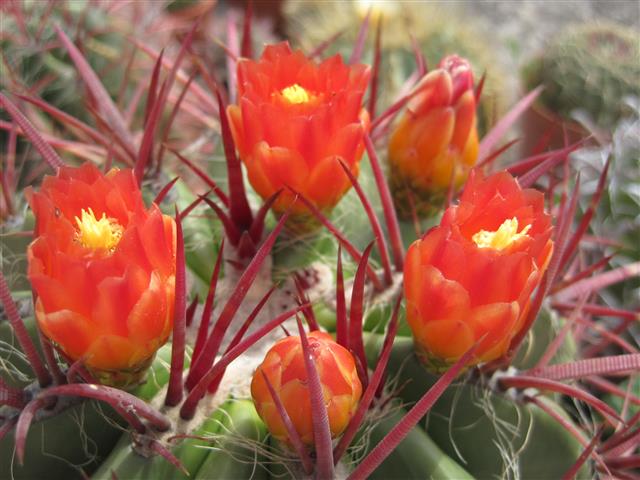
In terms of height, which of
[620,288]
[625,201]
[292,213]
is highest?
[292,213]

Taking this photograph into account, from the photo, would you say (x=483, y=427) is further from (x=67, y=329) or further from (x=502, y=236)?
(x=67, y=329)

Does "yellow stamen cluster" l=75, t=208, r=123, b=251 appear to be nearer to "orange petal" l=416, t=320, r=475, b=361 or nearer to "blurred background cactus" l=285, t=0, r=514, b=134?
"orange petal" l=416, t=320, r=475, b=361

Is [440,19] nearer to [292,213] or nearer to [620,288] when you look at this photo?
[620,288]

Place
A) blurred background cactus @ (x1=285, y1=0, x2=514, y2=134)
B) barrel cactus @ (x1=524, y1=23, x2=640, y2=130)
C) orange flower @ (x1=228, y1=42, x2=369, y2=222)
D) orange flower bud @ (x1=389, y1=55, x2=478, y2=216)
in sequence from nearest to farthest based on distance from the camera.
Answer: orange flower @ (x1=228, y1=42, x2=369, y2=222) < orange flower bud @ (x1=389, y1=55, x2=478, y2=216) < blurred background cactus @ (x1=285, y1=0, x2=514, y2=134) < barrel cactus @ (x1=524, y1=23, x2=640, y2=130)

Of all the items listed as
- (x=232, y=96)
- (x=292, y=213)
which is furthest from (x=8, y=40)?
(x=292, y=213)

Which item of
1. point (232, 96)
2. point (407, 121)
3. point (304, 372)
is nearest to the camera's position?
point (304, 372)

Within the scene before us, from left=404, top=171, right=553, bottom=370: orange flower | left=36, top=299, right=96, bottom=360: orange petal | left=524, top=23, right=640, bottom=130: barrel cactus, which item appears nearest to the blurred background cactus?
left=524, top=23, right=640, bottom=130: barrel cactus

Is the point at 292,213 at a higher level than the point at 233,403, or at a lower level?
higher

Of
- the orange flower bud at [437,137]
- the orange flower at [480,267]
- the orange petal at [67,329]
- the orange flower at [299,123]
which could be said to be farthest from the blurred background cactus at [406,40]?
the orange petal at [67,329]
